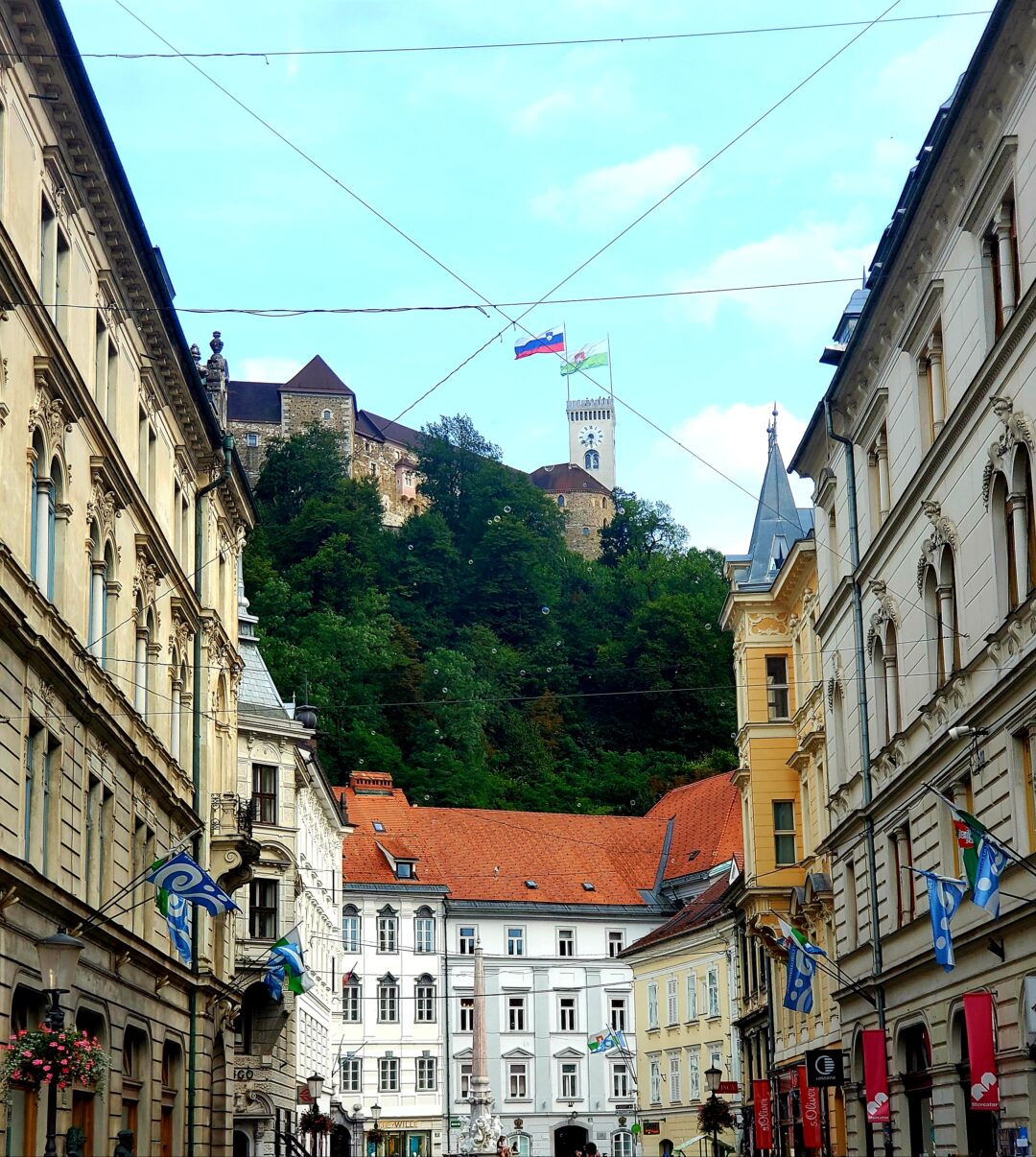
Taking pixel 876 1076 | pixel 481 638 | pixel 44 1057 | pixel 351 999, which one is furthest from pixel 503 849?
pixel 44 1057

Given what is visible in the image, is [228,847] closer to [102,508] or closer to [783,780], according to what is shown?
[102,508]

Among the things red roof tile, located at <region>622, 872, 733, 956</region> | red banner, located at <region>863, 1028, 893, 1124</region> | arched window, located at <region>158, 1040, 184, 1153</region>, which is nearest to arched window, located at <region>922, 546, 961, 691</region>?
red banner, located at <region>863, 1028, 893, 1124</region>

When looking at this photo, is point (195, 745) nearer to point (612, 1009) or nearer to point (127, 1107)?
point (127, 1107)

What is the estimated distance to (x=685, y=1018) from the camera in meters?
61.7

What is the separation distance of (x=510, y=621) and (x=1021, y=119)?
296ft

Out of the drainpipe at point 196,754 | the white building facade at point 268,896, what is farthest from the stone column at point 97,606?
the white building facade at point 268,896

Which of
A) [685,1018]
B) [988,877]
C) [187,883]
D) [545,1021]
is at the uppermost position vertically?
[545,1021]

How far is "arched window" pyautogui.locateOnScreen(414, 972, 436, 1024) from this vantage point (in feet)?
234

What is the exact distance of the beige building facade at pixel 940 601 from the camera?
20000 mm

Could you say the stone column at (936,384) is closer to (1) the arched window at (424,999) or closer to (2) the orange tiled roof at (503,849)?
(2) the orange tiled roof at (503,849)

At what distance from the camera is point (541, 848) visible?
259 feet

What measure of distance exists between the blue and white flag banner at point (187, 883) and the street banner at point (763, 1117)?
75.5 ft

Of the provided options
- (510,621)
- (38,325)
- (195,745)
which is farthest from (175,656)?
(510,621)

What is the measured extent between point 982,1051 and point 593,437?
170074 mm
